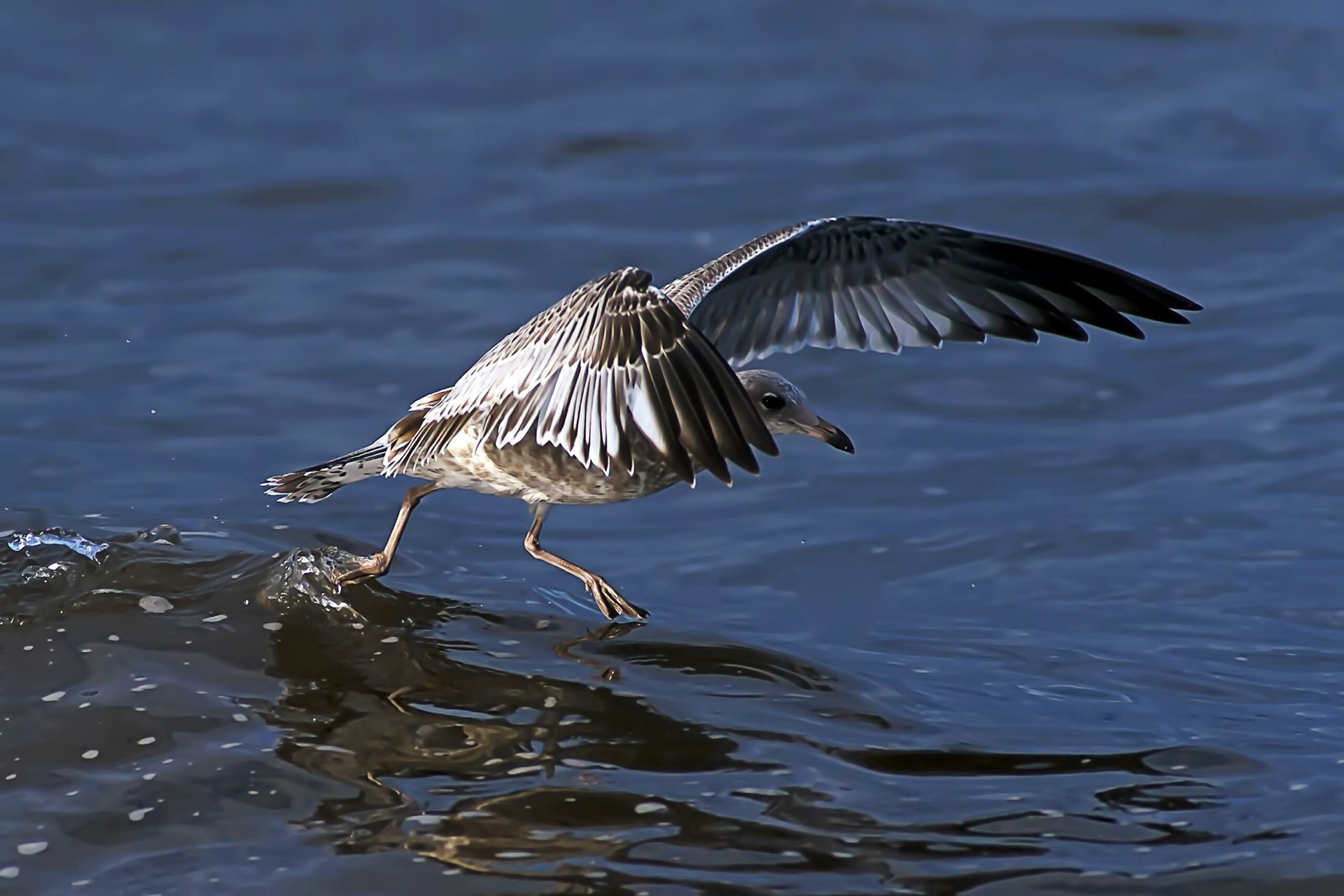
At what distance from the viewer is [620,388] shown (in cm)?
557

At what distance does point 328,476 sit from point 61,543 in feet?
3.80

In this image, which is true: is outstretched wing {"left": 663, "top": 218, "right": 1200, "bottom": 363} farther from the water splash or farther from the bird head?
the water splash

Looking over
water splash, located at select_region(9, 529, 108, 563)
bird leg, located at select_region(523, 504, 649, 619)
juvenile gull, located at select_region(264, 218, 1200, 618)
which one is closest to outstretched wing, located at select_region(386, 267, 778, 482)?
juvenile gull, located at select_region(264, 218, 1200, 618)

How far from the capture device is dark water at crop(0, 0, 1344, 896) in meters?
5.39

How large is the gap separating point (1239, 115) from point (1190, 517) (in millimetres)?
6233

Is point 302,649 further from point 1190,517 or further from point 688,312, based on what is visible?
point 1190,517

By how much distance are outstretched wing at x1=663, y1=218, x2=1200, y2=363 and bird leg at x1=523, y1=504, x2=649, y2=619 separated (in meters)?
1.08

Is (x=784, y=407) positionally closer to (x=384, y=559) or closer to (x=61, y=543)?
(x=384, y=559)

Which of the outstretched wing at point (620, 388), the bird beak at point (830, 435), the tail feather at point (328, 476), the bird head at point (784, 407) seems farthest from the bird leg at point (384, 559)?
the bird beak at point (830, 435)

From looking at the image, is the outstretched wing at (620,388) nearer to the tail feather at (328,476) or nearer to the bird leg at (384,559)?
the tail feather at (328,476)

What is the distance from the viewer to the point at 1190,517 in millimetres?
8453

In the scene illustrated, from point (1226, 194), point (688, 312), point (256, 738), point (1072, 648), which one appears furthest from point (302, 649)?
point (1226, 194)

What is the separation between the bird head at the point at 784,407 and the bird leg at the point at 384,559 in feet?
Result: 4.53

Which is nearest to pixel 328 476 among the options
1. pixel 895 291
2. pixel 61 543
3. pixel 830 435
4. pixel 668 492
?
pixel 61 543
